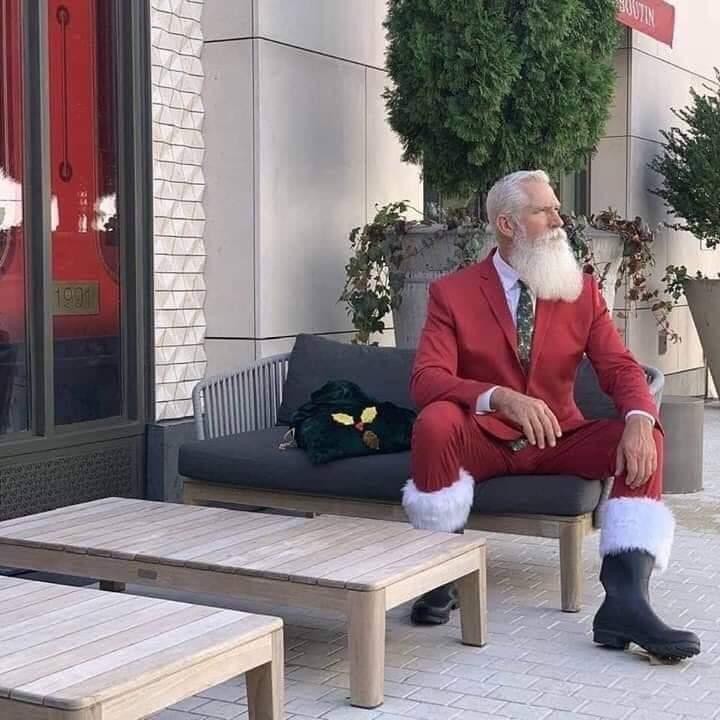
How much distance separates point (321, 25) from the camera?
23.7 feet

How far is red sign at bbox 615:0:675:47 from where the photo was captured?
32.3 feet

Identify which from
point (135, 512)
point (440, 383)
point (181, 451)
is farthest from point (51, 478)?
point (440, 383)

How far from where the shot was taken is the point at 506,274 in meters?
→ 4.99

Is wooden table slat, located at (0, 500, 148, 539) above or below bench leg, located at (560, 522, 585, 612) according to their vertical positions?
above

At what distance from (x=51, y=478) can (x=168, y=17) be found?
2.28 meters

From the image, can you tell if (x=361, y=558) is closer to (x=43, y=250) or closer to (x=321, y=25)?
(x=43, y=250)

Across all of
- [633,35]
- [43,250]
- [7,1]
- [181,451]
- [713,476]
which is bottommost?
[713,476]

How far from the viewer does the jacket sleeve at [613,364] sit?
477 cm

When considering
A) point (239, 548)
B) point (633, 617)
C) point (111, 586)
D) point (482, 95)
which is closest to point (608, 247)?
point (482, 95)

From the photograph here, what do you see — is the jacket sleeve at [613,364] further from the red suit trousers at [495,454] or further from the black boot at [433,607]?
the black boot at [433,607]

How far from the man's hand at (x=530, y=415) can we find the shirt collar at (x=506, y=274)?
1.60ft

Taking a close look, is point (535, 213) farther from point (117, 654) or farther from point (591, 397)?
point (117, 654)

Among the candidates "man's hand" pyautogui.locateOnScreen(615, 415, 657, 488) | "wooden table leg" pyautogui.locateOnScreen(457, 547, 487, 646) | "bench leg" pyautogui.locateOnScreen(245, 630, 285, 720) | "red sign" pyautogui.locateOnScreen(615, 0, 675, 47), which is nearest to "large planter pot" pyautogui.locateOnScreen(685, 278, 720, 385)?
"red sign" pyautogui.locateOnScreen(615, 0, 675, 47)

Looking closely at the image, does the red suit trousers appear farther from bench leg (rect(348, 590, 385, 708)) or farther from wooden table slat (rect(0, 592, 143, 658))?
wooden table slat (rect(0, 592, 143, 658))
